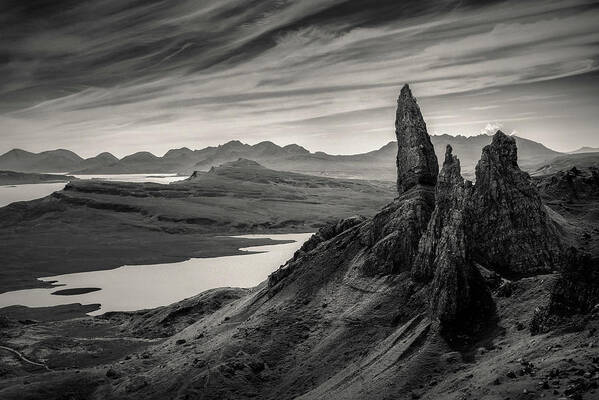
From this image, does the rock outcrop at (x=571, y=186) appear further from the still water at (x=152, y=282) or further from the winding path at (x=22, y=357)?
A: the winding path at (x=22, y=357)

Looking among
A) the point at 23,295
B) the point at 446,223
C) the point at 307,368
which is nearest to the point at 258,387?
the point at 307,368

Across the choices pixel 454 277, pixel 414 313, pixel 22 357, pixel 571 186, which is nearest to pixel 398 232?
pixel 414 313

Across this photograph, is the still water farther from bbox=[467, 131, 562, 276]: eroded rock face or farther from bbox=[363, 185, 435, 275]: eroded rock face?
bbox=[467, 131, 562, 276]: eroded rock face

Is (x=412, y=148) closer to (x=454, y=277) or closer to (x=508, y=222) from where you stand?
(x=508, y=222)

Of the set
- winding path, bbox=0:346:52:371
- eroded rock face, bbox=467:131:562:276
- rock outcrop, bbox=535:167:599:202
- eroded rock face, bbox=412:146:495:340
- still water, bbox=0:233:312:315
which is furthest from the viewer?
still water, bbox=0:233:312:315

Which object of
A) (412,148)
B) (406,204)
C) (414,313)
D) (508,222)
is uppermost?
(412,148)

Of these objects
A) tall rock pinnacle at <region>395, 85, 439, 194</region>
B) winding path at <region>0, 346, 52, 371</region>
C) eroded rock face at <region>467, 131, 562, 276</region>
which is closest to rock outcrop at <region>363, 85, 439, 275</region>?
tall rock pinnacle at <region>395, 85, 439, 194</region>

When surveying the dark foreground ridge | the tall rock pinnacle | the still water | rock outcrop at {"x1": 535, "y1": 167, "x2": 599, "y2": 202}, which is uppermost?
the tall rock pinnacle
